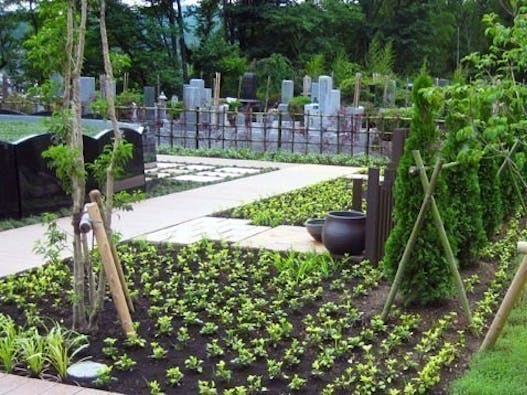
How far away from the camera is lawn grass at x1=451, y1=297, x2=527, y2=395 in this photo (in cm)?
367

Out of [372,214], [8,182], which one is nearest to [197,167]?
[8,182]

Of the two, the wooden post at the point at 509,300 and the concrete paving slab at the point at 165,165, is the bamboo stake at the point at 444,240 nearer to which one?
the wooden post at the point at 509,300

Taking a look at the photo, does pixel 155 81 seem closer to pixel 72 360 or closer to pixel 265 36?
pixel 265 36

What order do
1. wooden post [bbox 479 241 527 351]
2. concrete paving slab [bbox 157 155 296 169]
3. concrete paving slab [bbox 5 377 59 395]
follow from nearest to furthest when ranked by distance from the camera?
1. concrete paving slab [bbox 5 377 59 395]
2. wooden post [bbox 479 241 527 351]
3. concrete paving slab [bbox 157 155 296 169]

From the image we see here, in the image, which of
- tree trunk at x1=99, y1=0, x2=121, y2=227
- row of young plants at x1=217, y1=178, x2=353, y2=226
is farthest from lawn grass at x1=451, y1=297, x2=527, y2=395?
row of young plants at x1=217, y1=178, x2=353, y2=226

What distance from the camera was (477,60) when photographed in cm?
441

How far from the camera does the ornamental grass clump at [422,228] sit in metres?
4.88

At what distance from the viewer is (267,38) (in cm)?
3925

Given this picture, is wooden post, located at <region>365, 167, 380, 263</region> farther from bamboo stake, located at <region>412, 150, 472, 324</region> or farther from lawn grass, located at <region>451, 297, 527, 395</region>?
lawn grass, located at <region>451, 297, 527, 395</region>

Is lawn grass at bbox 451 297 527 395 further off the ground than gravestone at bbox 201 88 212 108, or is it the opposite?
gravestone at bbox 201 88 212 108

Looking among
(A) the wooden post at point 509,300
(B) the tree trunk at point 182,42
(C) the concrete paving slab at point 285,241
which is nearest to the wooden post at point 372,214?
(C) the concrete paving slab at point 285,241

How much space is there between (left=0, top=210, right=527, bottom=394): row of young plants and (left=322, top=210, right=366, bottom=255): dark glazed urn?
122mm

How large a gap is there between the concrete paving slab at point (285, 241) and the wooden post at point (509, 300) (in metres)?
2.52

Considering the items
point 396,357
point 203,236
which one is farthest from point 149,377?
point 203,236
